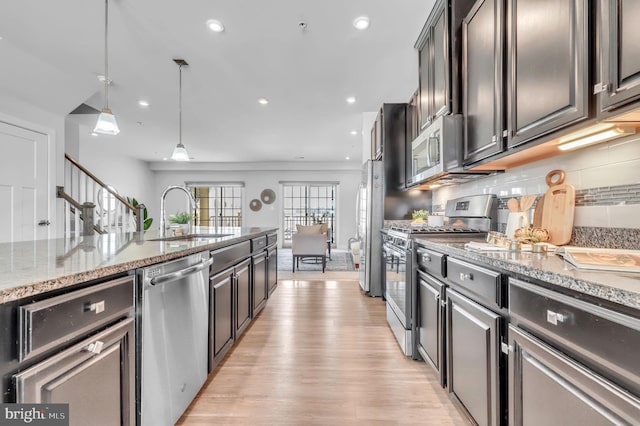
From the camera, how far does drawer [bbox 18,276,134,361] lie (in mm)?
717

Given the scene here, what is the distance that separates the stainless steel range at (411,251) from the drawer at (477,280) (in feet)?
1.85

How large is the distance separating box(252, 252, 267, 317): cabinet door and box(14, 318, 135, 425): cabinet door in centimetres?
162

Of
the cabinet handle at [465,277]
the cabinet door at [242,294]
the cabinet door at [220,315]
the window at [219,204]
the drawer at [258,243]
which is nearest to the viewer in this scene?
the cabinet handle at [465,277]

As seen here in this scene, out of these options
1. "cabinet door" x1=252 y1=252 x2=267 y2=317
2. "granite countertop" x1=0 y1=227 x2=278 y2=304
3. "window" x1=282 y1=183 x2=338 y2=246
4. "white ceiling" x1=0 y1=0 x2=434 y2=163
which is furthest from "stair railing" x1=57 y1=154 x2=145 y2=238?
"window" x1=282 y1=183 x2=338 y2=246

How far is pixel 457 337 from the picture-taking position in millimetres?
1461

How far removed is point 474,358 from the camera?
4.24 ft

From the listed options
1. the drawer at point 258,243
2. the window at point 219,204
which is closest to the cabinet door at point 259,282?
the drawer at point 258,243

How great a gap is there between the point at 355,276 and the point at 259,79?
3424mm

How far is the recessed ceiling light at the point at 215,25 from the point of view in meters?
2.43

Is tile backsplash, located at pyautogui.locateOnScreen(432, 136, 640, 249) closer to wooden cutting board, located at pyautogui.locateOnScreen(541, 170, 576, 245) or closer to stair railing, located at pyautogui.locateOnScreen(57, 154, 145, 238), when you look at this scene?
wooden cutting board, located at pyautogui.locateOnScreen(541, 170, 576, 245)

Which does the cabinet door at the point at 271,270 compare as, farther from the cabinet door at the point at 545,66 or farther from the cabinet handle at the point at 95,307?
the cabinet door at the point at 545,66

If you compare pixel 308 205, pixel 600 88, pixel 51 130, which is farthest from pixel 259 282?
pixel 308 205

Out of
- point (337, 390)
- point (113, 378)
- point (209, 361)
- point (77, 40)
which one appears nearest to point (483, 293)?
point (337, 390)

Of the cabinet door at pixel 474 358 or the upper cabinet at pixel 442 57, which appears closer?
the cabinet door at pixel 474 358
